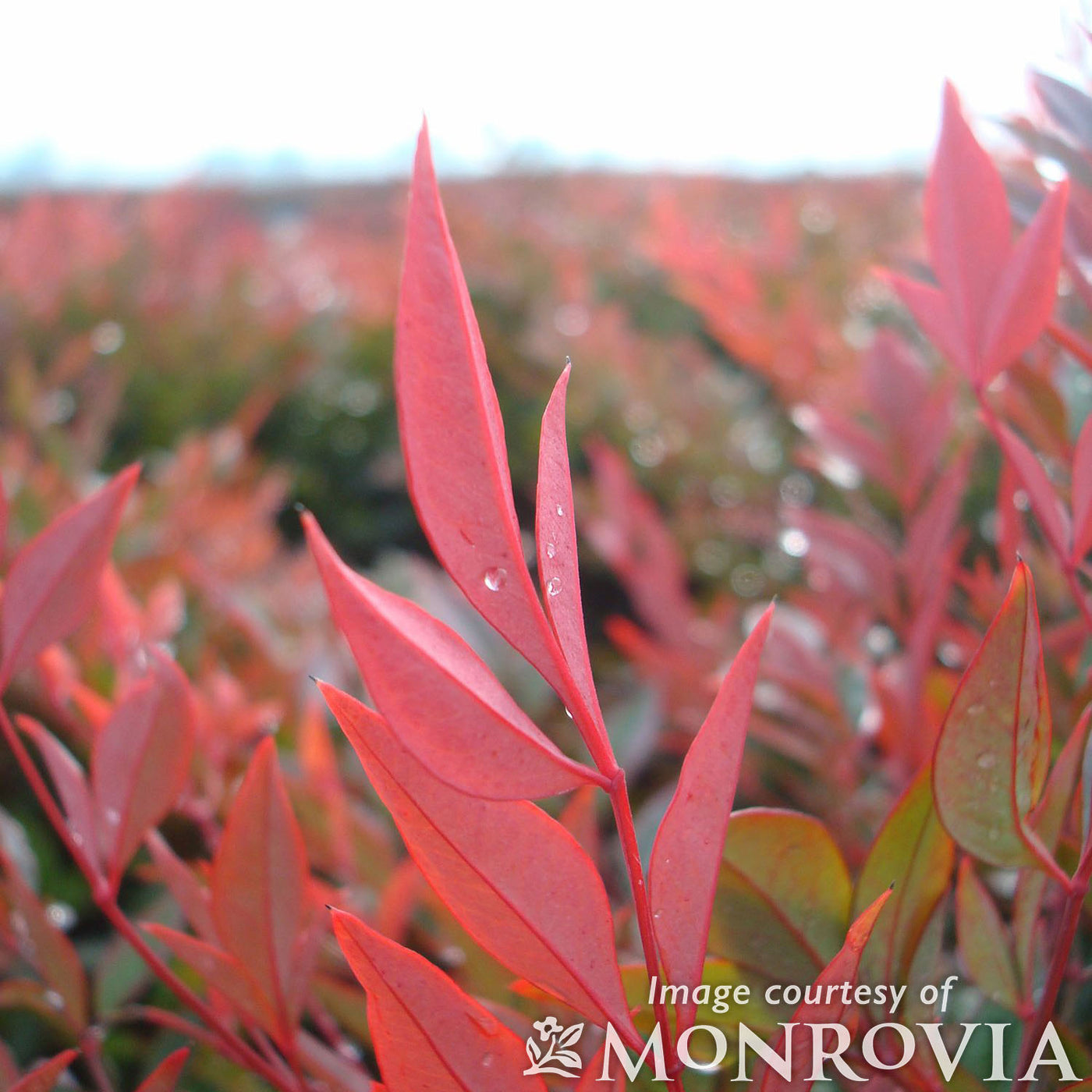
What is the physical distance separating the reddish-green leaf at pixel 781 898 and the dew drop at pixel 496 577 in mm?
165

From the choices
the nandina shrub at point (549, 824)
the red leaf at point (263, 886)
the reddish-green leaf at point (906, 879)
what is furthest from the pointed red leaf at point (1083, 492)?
the red leaf at point (263, 886)

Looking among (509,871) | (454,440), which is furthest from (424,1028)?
(454,440)

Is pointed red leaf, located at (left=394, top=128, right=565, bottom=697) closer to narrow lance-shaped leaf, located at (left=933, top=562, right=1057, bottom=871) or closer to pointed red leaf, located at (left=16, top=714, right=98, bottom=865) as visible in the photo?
narrow lance-shaped leaf, located at (left=933, top=562, right=1057, bottom=871)

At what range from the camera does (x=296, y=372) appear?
2.09 meters

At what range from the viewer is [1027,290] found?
0.35 meters

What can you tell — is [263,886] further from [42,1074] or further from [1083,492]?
[1083,492]

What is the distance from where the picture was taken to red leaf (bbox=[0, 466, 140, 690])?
38 centimetres

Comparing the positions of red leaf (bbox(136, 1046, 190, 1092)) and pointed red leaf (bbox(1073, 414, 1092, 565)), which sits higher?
pointed red leaf (bbox(1073, 414, 1092, 565))

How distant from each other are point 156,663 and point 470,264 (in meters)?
2.29

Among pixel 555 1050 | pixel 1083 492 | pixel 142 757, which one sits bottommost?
pixel 555 1050

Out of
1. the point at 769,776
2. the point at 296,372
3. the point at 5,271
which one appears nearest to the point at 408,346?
the point at 769,776

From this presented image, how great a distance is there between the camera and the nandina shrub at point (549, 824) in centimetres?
25

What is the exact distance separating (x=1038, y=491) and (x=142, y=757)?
1.23 ft

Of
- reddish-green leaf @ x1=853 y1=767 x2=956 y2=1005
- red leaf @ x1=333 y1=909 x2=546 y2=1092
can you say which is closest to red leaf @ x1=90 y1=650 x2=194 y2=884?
red leaf @ x1=333 y1=909 x2=546 y2=1092
